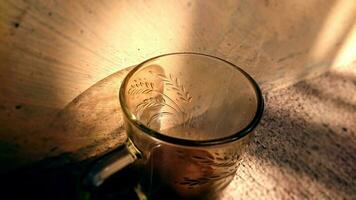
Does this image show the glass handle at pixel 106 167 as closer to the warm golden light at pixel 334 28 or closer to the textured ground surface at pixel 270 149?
the textured ground surface at pixel 270 149

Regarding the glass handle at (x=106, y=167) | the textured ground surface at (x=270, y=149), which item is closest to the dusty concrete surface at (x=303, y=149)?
the textured ground surface at (x=270, y=149)

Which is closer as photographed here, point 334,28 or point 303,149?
point 303,149

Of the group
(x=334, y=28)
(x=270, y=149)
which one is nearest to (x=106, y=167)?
(x=270, y=149)

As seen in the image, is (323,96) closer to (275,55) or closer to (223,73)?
(275,55)

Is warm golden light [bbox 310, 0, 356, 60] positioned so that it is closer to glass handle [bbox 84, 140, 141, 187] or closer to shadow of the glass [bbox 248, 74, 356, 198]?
shadow of the glass [bbox 248, 74, 356, 198]

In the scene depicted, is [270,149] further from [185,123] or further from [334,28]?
[334,28]

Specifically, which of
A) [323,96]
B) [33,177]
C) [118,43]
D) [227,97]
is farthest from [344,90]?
[33,177]
